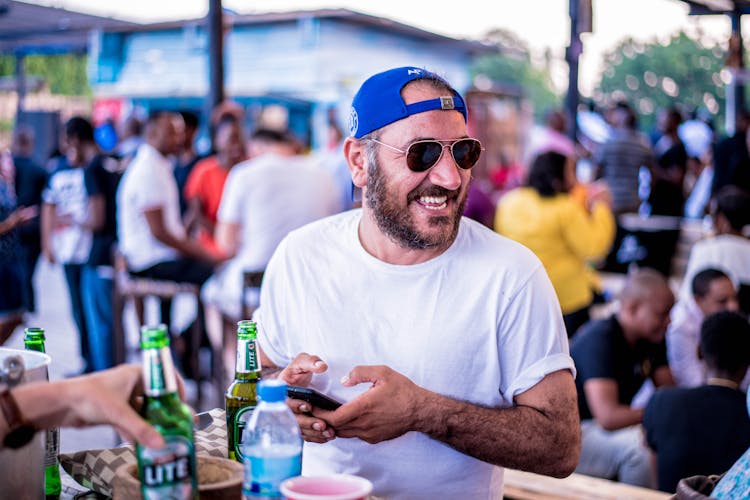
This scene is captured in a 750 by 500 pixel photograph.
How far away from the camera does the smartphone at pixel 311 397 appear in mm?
1976

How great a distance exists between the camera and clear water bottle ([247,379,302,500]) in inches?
57.8

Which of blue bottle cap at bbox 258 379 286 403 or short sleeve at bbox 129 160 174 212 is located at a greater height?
short sleeve at bbox 129 160 174 212

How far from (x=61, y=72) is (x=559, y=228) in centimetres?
1718

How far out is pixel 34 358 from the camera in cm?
173

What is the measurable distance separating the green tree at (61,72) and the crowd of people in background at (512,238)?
13.1 meters

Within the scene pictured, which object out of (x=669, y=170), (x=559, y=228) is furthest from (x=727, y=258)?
(x=669, y=170)

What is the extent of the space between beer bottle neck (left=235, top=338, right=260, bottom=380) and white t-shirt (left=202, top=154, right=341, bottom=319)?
3461 mm

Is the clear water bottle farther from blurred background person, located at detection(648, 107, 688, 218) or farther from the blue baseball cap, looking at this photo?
blurred background person, located at detection(648, 107, 688, 218)

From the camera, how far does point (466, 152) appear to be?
7.47 ft

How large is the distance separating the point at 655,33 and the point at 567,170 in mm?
8782

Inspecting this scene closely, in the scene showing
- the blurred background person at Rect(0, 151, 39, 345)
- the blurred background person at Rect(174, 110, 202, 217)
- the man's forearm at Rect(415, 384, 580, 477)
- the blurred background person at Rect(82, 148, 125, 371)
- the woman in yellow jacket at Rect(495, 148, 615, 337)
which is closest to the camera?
the man's forearm at Rect(415, 384, 580, 477)

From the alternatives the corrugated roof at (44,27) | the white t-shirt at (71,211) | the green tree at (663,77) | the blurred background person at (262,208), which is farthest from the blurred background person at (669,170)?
the corrugated roof at (44,27)

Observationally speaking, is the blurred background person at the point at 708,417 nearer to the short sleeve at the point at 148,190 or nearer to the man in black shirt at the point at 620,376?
the man in black shirt at the point at 620,376

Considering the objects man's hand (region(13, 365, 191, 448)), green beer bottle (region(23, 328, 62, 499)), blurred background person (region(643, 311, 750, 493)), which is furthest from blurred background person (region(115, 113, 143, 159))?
man's hand (region(13, 365, 191, 448))
